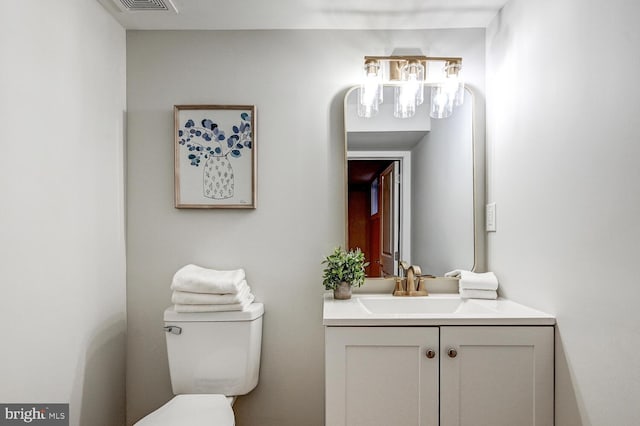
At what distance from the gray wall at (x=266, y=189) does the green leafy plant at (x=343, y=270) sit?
0.16 metres

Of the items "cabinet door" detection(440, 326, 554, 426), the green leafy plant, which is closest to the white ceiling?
the green leafy plant

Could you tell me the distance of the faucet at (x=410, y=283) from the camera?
2.15 m

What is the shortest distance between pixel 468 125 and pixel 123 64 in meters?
1.75

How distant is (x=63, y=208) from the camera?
1.67m

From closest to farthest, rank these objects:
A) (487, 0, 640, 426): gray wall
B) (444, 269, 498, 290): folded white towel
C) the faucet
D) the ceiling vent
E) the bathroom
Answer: (487, 0, 640, 426): gray wall < the bathroom < the ceiling vent < (444, 269, 498, 290): folded white towel < the faucet

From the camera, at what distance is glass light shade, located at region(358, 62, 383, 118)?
7.07ft

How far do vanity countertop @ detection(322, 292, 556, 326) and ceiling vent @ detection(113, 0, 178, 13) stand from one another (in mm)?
1493

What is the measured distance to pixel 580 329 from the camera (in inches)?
56.7

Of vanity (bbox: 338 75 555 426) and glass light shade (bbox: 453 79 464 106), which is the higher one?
glass light shade (bbox: 453 79 464 106)

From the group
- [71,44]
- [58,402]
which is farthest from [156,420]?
[71,44]

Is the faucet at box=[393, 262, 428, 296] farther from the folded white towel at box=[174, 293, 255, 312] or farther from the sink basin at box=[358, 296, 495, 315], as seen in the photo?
the folded white towel at box=[174, 293, 255, 312]

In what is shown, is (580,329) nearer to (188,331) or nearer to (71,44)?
(188,331)

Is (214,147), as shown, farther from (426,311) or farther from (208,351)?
(426,311)

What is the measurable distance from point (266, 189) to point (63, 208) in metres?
0.90
